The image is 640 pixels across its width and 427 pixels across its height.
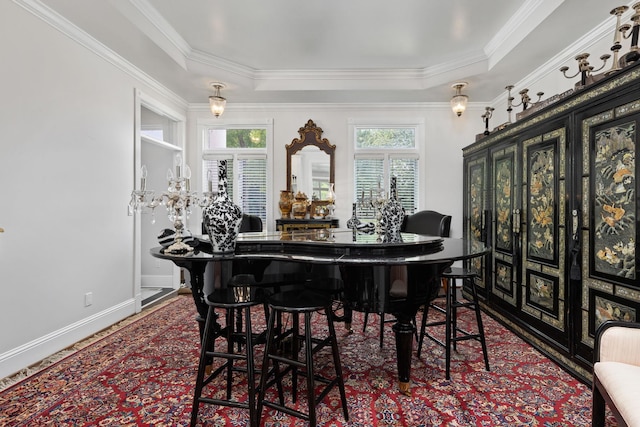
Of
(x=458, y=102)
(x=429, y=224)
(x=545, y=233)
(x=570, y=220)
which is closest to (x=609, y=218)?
(x=570, y=220)

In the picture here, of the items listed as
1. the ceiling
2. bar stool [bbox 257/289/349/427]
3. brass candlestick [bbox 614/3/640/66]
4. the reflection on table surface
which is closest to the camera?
bar stool [bbox 257/289/349/427]

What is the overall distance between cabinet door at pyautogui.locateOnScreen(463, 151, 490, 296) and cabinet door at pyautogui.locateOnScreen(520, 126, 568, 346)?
2.42 feet

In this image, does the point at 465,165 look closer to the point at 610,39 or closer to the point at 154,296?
the point at 610,39

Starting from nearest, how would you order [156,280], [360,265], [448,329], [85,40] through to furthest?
[360,265]
[448,329]
[85,40]
[156,280]

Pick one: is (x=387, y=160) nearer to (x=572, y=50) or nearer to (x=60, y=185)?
(x=572, y=50)

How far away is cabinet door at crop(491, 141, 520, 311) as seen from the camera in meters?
3.02

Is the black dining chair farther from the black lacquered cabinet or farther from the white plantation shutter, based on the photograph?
the white plantation shutter

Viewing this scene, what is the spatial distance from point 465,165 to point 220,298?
375 centimetres

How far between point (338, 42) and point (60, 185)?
117 inches

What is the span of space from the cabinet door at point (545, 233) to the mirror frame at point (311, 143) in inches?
101

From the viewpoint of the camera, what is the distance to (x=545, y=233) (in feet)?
8.43

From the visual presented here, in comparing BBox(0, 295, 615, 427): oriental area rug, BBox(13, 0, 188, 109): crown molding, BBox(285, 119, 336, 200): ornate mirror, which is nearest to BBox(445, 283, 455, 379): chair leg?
BBox(0, 295, 615, 427): oriental area rug

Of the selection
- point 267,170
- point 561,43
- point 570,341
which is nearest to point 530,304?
point 570,341

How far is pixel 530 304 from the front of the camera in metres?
2.76
